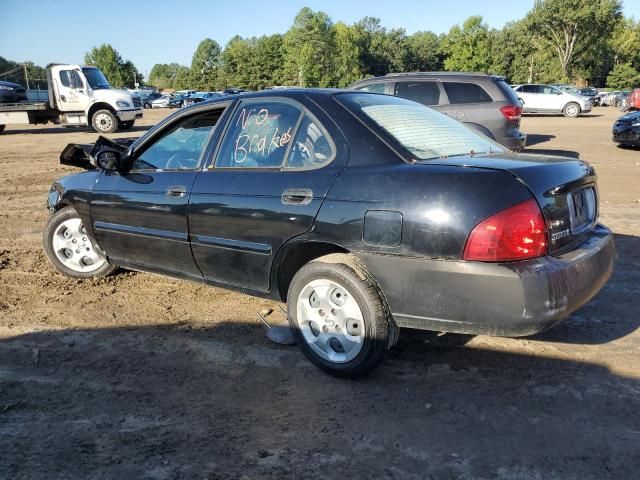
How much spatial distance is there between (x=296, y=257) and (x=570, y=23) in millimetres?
71378

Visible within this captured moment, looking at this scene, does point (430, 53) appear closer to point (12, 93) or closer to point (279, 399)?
point (12, 93)

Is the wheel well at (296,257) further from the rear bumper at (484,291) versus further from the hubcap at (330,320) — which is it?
the rear bumper at (484,291)

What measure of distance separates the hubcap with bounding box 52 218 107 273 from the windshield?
18352 mm

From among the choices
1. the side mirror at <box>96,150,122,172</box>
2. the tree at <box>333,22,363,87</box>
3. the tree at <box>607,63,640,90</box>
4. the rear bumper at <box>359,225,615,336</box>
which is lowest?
the rear bumper at <box>359,225,615,336</box>

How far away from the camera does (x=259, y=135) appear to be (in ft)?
12.3

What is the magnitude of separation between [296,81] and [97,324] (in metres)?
82.8

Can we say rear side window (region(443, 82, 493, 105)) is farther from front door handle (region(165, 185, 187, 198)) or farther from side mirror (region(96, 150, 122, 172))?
front door handle (region(165, 185, 187, 198))

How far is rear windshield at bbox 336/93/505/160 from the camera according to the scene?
331 cm

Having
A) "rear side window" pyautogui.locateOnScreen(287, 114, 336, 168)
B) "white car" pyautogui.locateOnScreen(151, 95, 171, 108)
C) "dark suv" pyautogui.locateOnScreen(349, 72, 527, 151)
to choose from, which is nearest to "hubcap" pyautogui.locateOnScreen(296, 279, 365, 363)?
"rear side window" pyautogui.locateOnScreen(287, 114, 336, 168)

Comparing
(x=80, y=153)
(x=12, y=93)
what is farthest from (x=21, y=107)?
(x=80, y=153)

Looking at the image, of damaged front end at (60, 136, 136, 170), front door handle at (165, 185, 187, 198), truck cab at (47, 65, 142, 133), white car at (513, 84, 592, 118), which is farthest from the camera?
white car at (513, 84, 592, 118)

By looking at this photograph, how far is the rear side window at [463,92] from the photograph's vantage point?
9961 millimetres

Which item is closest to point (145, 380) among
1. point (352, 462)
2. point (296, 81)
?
point (352, 462)

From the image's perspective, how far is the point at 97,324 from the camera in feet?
13.6
